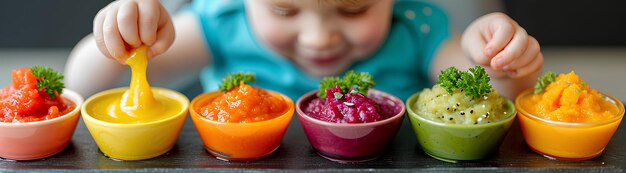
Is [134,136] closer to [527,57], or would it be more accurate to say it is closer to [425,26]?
[527,57]

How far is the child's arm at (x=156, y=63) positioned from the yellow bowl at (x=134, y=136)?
1.23 ft

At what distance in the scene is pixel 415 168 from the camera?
0.93 meters

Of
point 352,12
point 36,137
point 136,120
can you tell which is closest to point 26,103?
point 36,137

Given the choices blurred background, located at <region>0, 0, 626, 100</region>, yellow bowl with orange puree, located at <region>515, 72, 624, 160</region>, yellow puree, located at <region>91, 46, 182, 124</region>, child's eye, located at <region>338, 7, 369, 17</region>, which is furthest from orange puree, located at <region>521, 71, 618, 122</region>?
blurred background, located at <region>0, 0, 626, 100</region>

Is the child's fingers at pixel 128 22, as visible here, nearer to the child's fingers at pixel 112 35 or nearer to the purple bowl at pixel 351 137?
the child's fingers at pixel 112 35

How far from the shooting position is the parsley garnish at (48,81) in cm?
96

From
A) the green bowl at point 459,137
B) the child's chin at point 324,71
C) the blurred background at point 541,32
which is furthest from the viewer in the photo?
the blurred background at point 541,32

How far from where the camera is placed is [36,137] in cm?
93

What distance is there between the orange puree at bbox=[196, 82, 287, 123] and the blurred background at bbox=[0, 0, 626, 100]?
92cm

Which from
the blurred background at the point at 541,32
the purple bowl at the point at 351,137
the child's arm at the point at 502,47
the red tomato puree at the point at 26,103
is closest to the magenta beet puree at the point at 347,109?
the purple bowl at the point at 351,137

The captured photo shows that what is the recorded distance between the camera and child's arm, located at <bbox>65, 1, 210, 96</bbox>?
1.34m

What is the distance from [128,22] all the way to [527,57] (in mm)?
562

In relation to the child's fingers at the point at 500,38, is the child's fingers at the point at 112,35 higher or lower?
higher

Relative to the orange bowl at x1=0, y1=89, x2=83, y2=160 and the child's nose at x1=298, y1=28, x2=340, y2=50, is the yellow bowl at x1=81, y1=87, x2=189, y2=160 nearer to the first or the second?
the orange bowl at x1=0, y1=89, x2=83, y2=160
